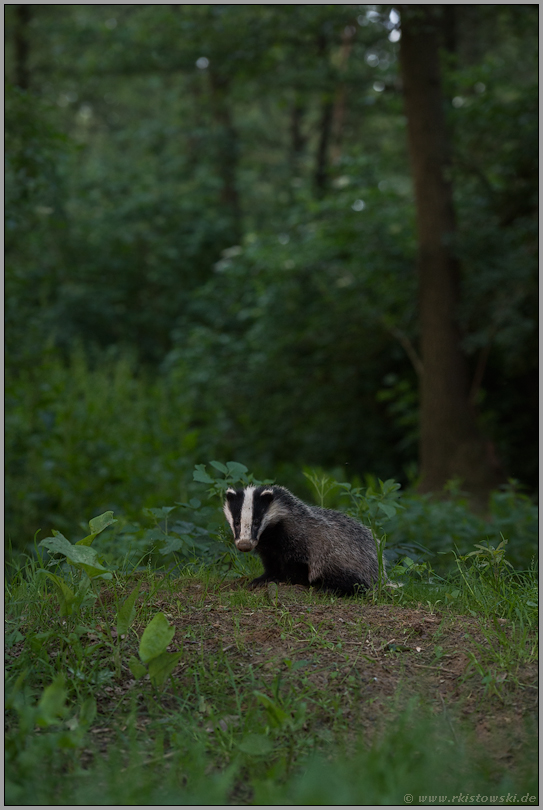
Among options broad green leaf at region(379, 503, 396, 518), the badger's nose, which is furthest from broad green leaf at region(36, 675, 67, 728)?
broad green leaf at region(379, 503, 396, 518)

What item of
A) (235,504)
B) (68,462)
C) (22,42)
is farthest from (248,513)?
(22,42)

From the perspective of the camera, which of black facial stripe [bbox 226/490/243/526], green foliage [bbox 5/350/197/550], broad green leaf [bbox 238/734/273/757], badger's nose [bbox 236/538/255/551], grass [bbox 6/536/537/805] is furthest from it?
green foliage [bbox 5/350/197/550]

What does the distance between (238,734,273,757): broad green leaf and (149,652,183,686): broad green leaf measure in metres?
0.53

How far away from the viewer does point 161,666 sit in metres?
3.31

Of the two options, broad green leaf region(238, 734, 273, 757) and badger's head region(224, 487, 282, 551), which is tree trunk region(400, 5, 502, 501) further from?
broad green leaf region(238, 734, 273, 757)

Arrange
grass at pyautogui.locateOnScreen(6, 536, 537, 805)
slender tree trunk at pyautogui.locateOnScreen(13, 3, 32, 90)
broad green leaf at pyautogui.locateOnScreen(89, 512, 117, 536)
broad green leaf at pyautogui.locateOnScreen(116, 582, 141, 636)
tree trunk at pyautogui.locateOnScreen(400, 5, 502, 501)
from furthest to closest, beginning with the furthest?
slender tree trunk at pyautogui.locateOnScreen(13, 3, 32, 90), tree trunk at pyautogui.locateOnScreen(400, 5, 502, 501), broad green leaf at pyautogui.locateOnScreen(89, 512, 117, 536), broad green leaf at pyautogui.locateOnScreen(116, 582, 141, 636), grass at pyautogui.locateOnScreen(6, 536, 537, 805)

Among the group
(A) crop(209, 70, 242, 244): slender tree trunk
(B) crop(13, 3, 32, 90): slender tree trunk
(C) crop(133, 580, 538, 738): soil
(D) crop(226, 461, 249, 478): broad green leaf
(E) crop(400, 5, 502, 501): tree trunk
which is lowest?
(C) crop(133, 580, 538, 738): soil

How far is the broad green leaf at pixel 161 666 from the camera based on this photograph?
3.31 metres

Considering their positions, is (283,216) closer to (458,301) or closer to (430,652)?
(458,301)

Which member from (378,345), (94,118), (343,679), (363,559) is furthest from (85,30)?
(343,679)

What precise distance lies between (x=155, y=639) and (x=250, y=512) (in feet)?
3.84

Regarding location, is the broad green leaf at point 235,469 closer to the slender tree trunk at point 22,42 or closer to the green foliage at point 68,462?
the green foliage at point 68,462

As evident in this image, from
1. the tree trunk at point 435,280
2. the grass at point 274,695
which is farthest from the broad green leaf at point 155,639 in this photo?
the tree trunk at point 435,280

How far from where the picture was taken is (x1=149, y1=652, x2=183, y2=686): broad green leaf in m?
3.31
